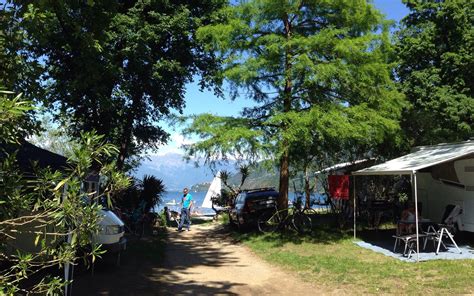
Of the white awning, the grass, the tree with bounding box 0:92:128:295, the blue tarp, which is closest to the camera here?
the tree with bounding box 0:92:128:295

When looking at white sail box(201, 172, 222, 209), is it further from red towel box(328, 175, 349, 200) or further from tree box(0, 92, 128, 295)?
tree box(0, 92, 128, 295)

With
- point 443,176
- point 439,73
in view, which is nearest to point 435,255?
point 443,176

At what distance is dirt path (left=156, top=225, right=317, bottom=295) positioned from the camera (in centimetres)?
811

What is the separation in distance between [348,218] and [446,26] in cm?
987

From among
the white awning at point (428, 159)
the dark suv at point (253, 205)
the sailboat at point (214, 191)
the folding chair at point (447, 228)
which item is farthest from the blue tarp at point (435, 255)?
the sailboat at point (214, 191)

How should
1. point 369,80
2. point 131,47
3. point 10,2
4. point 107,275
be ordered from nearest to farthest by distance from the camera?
point 10,2 → point 107,275 → point 369,80 → point 131,47

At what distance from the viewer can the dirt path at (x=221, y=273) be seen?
811cm

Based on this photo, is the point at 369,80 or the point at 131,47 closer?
the point at 369,80

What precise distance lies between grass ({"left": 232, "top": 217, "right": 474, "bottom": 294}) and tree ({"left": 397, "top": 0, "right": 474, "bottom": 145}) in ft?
26.3

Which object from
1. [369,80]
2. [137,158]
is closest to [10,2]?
[369,80]

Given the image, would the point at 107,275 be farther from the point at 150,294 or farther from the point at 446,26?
the point at 446,26

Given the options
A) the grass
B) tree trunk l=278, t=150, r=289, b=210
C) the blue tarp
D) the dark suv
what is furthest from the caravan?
the dark suv

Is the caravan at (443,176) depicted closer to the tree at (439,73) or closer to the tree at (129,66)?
the tree at (439,73)

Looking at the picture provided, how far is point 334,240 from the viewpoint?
13.4 metres
